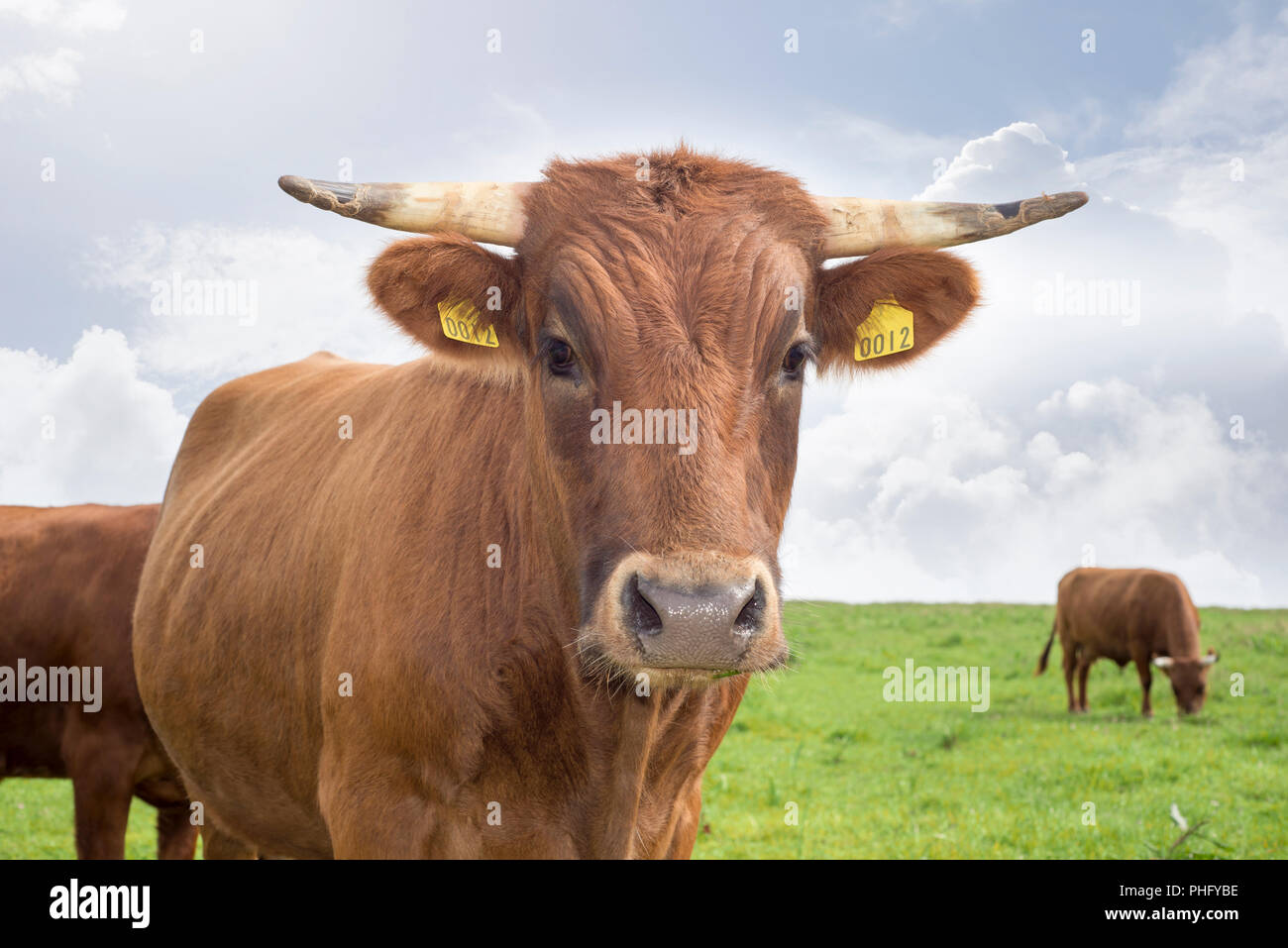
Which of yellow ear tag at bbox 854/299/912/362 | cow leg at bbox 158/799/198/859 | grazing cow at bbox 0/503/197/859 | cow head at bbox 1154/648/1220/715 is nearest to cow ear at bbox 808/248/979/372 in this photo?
yellow ear tag at bbox 854/299/912/362

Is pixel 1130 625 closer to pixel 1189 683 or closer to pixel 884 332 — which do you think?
pixel 1189 683

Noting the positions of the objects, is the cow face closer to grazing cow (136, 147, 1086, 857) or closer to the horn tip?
grazing cow (136, 147, 1086, 857)

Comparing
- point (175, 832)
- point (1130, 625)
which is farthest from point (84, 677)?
point (1130, 625)

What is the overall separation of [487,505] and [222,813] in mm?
2597

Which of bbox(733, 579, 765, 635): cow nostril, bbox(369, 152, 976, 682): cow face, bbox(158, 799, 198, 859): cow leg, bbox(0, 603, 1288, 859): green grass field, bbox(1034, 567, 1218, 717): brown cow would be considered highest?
bbox(369, 152, 976, 682): cow face

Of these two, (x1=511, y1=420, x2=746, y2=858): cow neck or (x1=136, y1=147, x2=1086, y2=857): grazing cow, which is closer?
(x1=136, y1=147, x2=1086, y2=857): grazing cow

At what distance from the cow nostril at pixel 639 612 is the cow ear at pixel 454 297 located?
1.13 meters

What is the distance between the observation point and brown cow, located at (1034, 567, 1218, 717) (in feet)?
55.5

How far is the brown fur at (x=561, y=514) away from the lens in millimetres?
2986

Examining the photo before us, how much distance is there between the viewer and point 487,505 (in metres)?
3.56

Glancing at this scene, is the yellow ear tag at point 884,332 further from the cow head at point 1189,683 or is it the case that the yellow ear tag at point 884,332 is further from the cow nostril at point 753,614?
the cow head at point 1189,683

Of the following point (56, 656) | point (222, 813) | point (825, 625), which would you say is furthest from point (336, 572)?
point (825, 625)

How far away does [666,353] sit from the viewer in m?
2.99

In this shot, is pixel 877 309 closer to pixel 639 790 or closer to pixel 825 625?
pixel 639 790
